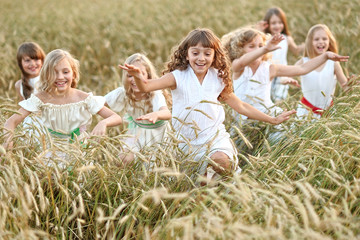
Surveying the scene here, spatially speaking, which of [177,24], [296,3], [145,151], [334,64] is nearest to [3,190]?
[145,151]

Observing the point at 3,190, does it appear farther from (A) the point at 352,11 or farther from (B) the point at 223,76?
(A) the point at 352,11

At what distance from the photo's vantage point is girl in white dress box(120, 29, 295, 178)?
367 centimetres

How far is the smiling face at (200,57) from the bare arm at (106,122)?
74 centimetres

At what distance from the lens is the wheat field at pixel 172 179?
2.44 m

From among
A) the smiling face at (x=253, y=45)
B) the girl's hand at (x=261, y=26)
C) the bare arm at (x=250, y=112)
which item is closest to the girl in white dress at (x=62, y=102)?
the bare arm at (x=250, y=112)

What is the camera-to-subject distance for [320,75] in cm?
518

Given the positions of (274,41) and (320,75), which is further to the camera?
(320,75)

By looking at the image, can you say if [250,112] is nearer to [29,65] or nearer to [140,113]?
[140,113]

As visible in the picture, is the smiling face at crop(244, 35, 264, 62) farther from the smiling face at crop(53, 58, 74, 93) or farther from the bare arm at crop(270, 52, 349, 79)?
the smiling face at crop(53, 58, 74, 93)

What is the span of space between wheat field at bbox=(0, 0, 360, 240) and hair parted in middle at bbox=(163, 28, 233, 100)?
63cm

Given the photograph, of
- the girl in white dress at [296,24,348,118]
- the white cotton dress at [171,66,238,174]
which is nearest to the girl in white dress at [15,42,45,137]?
the white cotton dress at [171,66,238,174]

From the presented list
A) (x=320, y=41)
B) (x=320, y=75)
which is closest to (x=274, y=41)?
(x=320, y=41)

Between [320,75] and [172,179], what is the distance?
105 inches

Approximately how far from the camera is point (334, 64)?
5.13 metres
